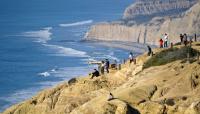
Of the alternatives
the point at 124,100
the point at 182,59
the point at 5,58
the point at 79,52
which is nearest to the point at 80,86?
the point at 182,59

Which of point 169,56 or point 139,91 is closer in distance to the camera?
point 139,91

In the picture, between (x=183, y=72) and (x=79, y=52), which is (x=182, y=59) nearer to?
(x=183, y=72)

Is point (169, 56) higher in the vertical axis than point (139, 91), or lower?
higher

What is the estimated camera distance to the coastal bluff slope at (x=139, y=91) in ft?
116

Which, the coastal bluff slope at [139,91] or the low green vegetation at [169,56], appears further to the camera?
the low green vegetation at [169,56]

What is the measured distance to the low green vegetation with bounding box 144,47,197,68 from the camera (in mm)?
47594

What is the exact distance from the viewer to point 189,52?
48250 mm

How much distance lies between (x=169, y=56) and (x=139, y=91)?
10.3 metres

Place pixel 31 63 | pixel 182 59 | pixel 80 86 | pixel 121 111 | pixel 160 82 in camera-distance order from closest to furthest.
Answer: pixel 121 111 → pixel 160 82 → pixel 182 59 → pixel 80 86 → pixel 31 63

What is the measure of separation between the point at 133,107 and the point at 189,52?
13.2 metres

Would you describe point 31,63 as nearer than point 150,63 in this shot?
No

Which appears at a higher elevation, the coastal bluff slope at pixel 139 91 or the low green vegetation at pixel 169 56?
the low green vegetation at pixel 169 56

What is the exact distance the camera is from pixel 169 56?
159 ft

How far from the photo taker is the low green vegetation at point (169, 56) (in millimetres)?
47594
